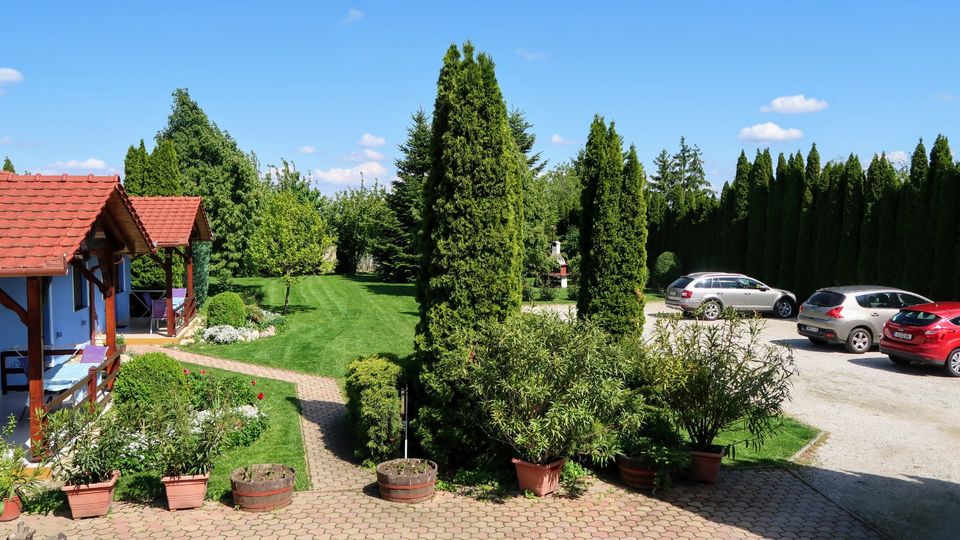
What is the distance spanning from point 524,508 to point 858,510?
3.71 metres

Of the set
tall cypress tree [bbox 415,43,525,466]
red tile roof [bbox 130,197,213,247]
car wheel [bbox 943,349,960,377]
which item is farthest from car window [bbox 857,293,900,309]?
red tile roof [bbox 130,197,213,247]

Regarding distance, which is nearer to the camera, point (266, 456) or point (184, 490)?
point (184, 490)

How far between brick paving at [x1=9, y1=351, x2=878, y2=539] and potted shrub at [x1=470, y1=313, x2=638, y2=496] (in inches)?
21.0

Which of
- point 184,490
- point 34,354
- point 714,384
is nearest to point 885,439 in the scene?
point 714,384

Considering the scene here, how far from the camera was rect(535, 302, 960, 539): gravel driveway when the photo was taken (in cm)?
782

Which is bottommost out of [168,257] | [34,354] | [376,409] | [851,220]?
[376,409]

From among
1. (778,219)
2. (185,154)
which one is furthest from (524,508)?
(185,154)

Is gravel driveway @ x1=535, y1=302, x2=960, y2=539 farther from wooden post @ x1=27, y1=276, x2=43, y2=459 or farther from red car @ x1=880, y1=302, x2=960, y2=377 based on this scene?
wooden post @ x1=27, y1=276, x2=43, y2=459

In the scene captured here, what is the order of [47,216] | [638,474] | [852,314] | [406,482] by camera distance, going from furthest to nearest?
[852,314] → [47,216] → [638,474] → [406,482]

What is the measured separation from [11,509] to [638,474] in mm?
6851

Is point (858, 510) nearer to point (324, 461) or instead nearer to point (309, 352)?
point (324, 461)

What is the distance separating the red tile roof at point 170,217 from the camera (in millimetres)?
18047

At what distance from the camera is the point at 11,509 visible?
287 inches

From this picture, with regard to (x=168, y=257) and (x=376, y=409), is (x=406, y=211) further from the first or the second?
(x=376, y=409)
